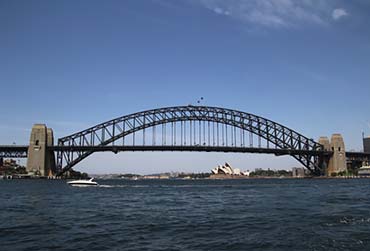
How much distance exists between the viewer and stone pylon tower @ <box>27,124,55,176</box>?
109m

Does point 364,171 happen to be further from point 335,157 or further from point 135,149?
point 135,149

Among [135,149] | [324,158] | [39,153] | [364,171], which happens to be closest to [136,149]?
[135,149]

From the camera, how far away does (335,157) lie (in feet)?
447

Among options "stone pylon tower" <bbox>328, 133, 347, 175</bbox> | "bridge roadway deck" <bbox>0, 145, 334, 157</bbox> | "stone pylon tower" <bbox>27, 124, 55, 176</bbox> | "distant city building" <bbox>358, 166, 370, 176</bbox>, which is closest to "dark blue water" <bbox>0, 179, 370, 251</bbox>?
"bridge roadway deck" <bbox>0, 145, 334, 157</bbox>

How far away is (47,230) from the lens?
691 inches

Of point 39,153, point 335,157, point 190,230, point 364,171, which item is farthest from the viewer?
point 364,171

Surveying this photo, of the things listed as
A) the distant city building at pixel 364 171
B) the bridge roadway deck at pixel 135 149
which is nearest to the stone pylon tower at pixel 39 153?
the bridge roadway deck at pixel 135 149

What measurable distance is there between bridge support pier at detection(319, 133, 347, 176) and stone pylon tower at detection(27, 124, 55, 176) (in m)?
90.7

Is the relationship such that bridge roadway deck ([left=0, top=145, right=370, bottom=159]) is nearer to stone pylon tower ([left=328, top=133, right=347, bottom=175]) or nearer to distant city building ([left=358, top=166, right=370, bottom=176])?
stone pylon tower ([left=328, top=133, right=347, bottom=175])

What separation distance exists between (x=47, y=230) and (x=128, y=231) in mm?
3633

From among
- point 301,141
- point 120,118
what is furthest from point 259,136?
point 120,118

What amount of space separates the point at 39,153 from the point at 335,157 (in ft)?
313

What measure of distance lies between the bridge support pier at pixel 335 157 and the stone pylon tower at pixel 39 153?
→ 3569 inches

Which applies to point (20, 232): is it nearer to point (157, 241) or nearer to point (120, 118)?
point (157, 241)
